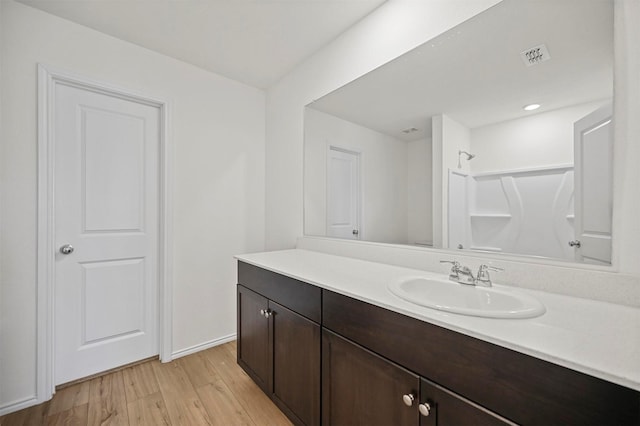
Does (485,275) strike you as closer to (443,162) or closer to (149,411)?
(443,162)

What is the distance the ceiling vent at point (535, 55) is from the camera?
42.8 inches

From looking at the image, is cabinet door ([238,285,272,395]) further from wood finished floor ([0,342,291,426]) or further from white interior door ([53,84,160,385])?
white interior door ([53,84,160,385])

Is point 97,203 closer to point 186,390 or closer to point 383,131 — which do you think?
point 186,390

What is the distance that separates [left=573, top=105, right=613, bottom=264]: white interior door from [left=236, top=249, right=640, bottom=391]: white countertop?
A: 0.21m

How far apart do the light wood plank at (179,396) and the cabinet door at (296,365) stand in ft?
1.63

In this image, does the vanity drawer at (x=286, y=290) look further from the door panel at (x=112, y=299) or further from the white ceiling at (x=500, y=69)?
the white ceiling at (x=500, y=69)

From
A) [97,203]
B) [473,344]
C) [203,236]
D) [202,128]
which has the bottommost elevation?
[473,344]

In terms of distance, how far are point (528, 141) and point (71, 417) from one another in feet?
9.09

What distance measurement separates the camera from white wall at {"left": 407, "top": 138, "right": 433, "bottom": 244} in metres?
1.53

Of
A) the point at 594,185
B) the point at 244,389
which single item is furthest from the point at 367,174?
the point at 244,389

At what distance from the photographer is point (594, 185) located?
3.28 feet

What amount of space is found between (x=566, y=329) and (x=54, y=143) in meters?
2.69

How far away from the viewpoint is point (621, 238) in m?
0.92

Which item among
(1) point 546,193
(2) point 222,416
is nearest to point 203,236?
(2) point 222,416
